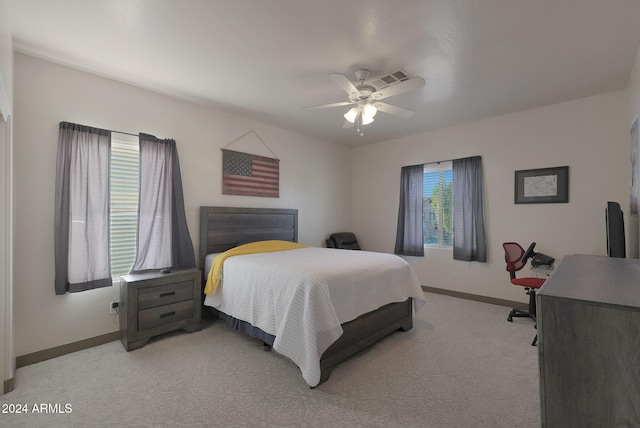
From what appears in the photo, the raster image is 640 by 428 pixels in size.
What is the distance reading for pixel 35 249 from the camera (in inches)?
101

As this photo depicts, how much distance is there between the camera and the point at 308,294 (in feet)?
7.19

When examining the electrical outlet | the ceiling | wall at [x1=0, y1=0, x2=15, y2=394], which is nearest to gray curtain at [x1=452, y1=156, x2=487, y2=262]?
the ceiling

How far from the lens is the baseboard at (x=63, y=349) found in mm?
2498

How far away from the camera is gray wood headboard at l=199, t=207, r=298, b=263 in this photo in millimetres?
3656

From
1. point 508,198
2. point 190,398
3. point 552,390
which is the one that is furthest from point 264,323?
point 508,198

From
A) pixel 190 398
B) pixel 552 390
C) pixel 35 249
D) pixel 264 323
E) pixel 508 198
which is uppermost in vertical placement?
pixel 508 198

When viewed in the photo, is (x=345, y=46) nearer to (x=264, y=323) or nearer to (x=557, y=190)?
(x=264, y=323)

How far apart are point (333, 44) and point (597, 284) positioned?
2.29 meters

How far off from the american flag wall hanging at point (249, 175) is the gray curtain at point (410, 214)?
220cm

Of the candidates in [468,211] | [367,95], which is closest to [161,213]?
[367,95]

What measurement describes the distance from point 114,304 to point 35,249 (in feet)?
Result: 2.80

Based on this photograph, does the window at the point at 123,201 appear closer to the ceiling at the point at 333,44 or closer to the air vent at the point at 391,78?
the ceiling at the point at 333,44

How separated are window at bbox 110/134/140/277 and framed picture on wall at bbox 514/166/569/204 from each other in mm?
4839

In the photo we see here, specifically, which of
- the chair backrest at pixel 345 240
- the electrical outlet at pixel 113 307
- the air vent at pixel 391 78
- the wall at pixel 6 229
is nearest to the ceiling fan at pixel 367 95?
the air vent at pixel 391 78
